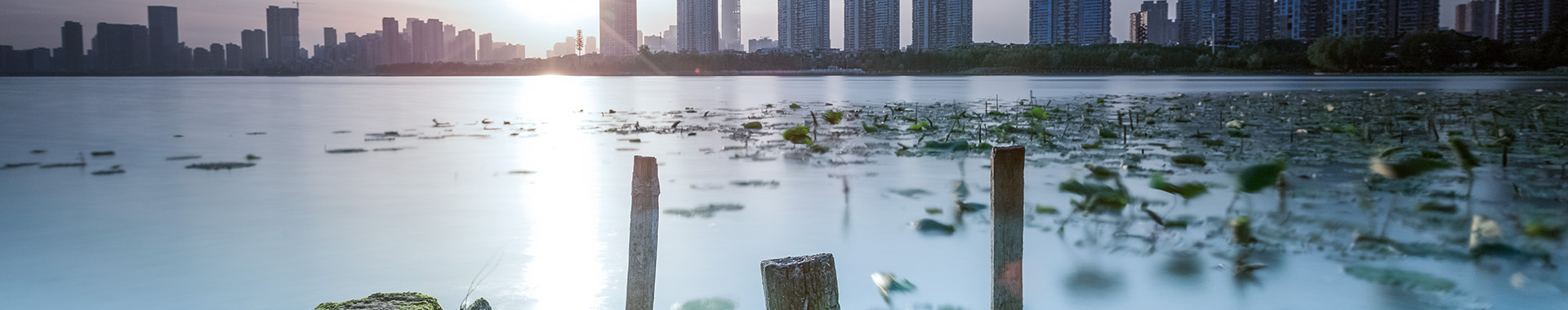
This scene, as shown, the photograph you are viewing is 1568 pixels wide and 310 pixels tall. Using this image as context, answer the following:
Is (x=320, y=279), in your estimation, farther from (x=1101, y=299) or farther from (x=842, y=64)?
(x=842, y=64)

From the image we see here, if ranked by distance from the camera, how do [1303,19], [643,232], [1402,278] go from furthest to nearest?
Result: [1303,19], [1402,278], [643,232]

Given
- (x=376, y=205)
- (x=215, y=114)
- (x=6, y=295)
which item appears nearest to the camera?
(x=6, y=295)

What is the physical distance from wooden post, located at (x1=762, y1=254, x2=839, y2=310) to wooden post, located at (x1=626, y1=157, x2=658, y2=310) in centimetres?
87

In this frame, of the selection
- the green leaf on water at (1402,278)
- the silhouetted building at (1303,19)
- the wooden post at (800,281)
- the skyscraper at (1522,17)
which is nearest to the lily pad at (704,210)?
the green leaf on water at (1402,278)

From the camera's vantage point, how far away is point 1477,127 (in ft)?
42.9

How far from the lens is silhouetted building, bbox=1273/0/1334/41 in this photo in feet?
493

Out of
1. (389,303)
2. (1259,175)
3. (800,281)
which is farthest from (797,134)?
(800,281)

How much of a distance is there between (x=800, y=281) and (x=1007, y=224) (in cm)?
98

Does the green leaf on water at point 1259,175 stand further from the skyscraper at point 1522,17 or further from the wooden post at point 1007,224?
the skyscraper at point 1522,17

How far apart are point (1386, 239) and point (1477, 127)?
9.98 meters

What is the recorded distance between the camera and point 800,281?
2436mm

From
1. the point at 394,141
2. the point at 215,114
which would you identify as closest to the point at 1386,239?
the point at 394,141

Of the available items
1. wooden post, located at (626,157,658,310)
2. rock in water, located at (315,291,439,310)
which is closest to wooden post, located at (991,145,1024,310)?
wooden post, located at (626,157,658,310)

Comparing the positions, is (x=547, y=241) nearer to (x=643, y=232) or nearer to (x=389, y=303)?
(x=643, y=232)
